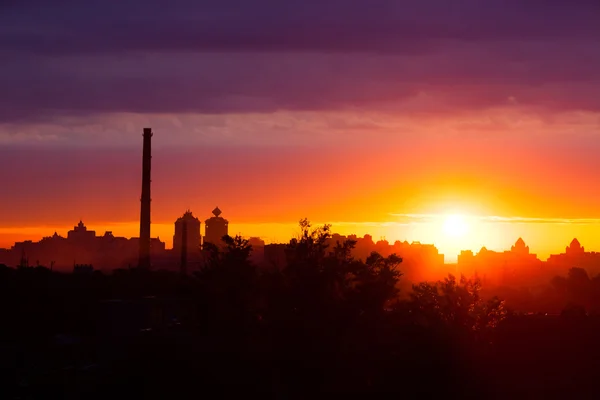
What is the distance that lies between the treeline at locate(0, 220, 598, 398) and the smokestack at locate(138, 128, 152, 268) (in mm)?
32802

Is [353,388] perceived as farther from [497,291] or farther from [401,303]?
[497,291]

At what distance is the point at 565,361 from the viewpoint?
66.7 meters

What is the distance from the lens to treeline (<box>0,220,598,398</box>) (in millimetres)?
45250

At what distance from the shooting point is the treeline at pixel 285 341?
45250mm

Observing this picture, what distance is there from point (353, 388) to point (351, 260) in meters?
10.0

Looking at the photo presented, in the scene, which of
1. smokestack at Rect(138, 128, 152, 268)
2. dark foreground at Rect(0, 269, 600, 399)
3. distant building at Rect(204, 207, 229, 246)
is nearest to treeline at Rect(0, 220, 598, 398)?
dark foreground at Rect(0, 269, 600, 399)

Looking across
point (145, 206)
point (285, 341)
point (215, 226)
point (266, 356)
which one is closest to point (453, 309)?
point (285, 341)

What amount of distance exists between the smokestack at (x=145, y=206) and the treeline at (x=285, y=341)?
108 feet

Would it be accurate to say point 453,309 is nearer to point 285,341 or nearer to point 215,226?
point 285,341

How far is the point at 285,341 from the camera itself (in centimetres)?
4856

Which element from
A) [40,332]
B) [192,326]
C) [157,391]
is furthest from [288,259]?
[40,332]

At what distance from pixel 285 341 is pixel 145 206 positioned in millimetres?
54186

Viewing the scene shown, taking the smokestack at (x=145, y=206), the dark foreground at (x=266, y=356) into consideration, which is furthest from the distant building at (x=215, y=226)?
the dark foreground at (x=266, y=356)

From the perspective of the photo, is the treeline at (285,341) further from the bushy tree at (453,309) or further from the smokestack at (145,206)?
the smokestack at (145,206)
